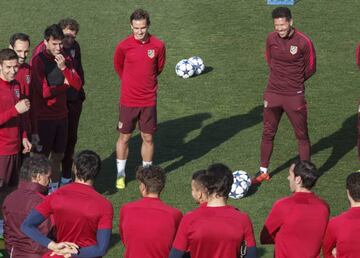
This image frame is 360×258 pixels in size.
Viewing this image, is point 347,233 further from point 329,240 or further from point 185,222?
point 185,222

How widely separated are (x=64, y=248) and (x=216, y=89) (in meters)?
9.33

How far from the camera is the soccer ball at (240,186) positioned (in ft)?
41.7

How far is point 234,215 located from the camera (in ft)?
26.2

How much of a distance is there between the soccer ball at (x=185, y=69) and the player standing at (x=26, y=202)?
8894 millimetres

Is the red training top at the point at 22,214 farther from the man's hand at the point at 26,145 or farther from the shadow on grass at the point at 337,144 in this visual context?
the shadow on grass at the point at 337,144

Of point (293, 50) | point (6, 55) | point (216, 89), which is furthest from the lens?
point (216, 89)

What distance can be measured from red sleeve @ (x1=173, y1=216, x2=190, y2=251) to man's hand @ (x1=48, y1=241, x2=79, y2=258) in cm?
101

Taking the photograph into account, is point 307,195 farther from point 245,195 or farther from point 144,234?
point 245,195

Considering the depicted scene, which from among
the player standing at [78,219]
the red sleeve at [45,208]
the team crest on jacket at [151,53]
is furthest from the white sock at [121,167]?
the red sleeve at [45,208]

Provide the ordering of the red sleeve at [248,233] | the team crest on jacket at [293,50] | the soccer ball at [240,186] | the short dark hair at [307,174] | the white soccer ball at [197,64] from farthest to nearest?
1. the white soccer ball at [197,64]
2. the team crest on jacket at [293,50]
3. the soccer ball at [240,186]
4. the short dark hair at [307,174]
5. the red sleeve at [248,233]

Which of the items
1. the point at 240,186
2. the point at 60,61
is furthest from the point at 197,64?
the point at 60,61

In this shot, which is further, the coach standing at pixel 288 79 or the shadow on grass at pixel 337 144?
the shadow on grass at pixel 337 144

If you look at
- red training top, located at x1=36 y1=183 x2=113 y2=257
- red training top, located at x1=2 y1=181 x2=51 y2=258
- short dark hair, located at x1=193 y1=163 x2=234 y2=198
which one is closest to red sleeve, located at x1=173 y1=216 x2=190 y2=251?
short dark hair, located at x1=193 y1=163 x2=234 y2=198

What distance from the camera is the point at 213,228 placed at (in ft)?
25.8
